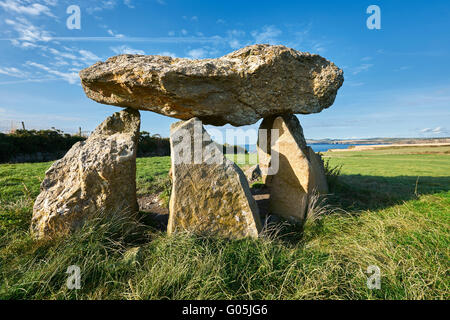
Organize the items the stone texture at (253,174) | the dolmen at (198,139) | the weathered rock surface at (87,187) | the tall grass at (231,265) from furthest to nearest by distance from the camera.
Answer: the stone texture at (253,174)
the dolmen at (198,139)
the weathered rock surface at (87,187)
the tall grass at (231,265)

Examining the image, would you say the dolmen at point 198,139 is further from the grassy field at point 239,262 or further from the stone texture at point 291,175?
the grassy field at point 239,262

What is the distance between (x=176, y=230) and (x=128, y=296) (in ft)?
4.50

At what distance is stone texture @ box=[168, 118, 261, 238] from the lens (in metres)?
3.87

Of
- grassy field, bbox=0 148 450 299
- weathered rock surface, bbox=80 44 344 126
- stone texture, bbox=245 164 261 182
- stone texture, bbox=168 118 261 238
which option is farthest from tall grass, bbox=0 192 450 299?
stone texture, bbox=245 164 261 182

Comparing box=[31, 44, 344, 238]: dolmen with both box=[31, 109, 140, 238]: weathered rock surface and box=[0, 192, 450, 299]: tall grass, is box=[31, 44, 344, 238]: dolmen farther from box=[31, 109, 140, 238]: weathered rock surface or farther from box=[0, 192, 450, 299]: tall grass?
box=[0, 192, 450, 299]: tall grass

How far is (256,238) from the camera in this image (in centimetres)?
370

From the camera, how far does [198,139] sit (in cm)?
419

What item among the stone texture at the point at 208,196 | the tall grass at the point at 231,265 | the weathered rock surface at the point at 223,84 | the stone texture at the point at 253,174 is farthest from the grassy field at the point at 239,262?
the stone texture at the point at 253,174

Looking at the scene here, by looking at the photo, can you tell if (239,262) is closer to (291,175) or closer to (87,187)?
(291,175)

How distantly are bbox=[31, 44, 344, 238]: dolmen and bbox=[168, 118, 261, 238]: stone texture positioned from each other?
2 centimetres

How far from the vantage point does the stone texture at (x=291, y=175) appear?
15.5 ft

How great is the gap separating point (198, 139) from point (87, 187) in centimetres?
212

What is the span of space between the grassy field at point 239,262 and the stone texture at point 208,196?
281 mm

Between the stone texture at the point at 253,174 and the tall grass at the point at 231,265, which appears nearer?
the tall grass at the point at 231,265
